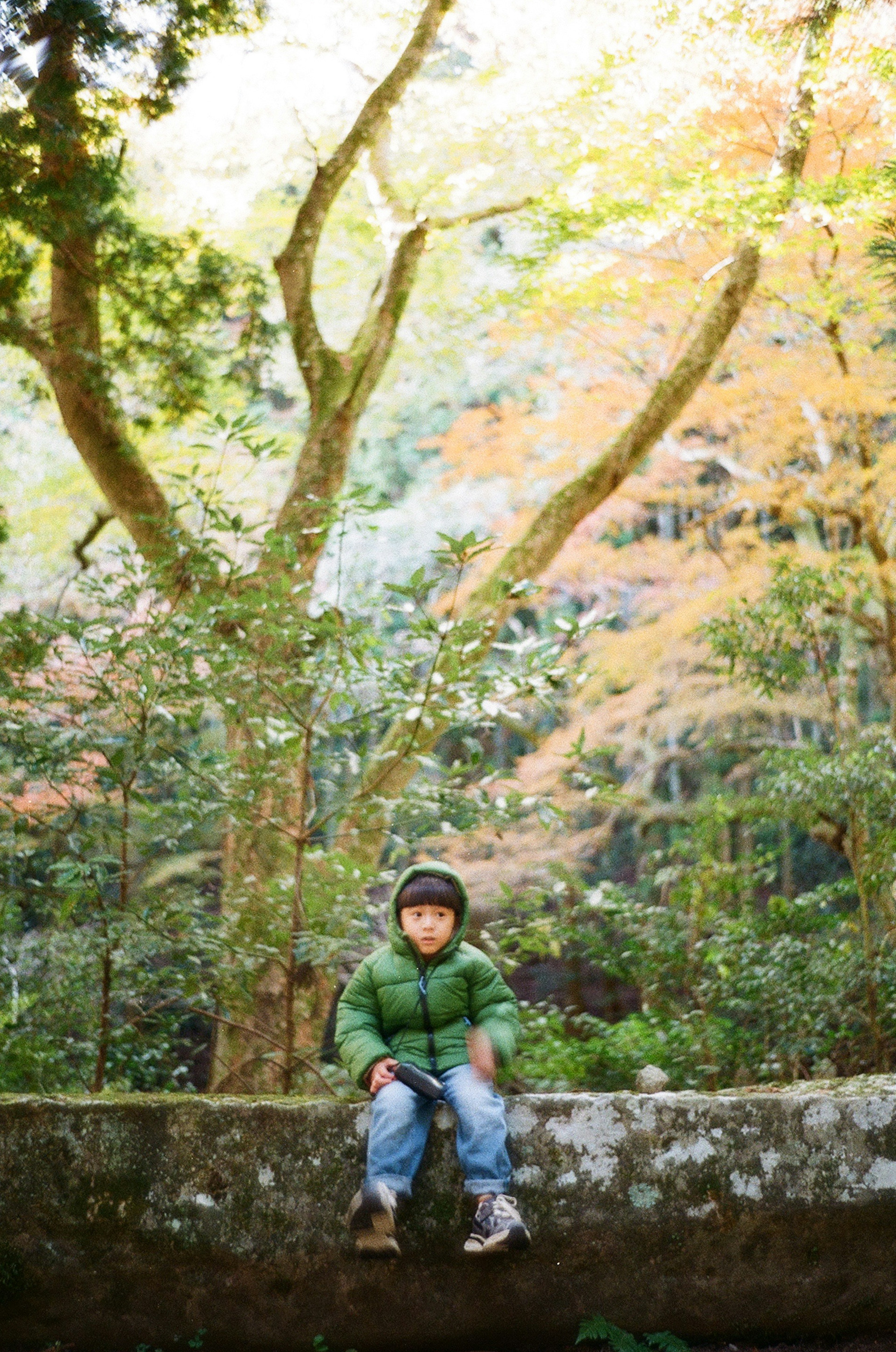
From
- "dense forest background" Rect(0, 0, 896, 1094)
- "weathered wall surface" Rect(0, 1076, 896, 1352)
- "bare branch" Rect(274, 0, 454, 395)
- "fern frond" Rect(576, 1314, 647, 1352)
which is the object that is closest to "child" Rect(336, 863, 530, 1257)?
"weathered wall surface" Rect(0, 1076, 896, 1352)

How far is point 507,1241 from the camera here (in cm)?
221

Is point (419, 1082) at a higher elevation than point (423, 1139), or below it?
higher

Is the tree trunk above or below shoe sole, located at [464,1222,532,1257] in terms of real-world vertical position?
above

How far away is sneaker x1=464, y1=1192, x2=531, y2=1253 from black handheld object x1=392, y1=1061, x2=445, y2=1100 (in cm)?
25

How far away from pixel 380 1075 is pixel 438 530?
17.5ft

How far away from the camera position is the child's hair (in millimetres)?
2660

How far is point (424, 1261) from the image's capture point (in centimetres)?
243

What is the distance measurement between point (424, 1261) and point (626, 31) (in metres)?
6.46

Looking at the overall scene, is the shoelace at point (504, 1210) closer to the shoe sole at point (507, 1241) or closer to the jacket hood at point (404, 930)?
the shoe sole at point (507, 1241)

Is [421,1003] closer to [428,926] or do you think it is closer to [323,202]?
[428,926]

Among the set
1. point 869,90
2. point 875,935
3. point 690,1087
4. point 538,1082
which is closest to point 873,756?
point 875,935

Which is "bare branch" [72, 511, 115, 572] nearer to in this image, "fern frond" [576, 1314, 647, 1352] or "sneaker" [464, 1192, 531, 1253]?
"sneaker" [464, 1192, 531, 1253]

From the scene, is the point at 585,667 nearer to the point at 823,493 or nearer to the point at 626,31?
the point at 626,31

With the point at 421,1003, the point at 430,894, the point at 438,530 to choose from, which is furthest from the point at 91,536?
the point at 421,1003
